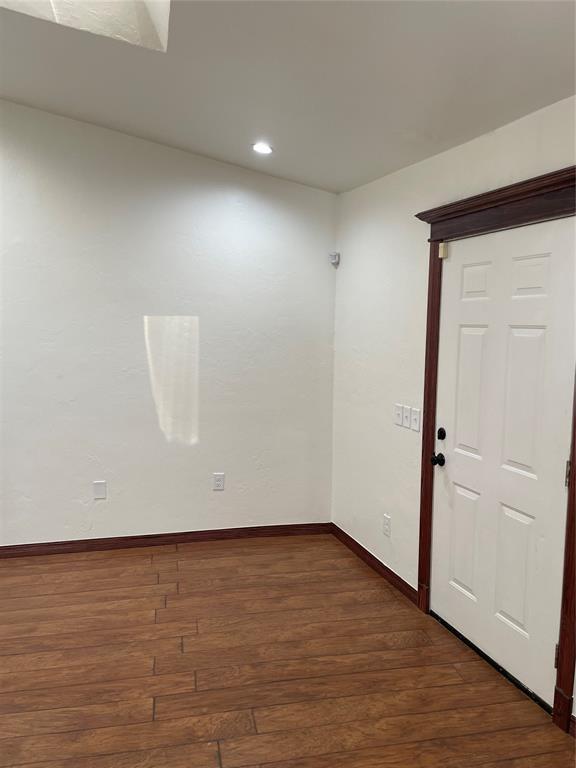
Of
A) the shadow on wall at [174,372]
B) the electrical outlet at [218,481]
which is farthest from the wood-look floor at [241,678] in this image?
the shadow on wall at [174,372]

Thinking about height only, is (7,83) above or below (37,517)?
above

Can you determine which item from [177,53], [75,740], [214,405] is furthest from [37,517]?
[177,53]

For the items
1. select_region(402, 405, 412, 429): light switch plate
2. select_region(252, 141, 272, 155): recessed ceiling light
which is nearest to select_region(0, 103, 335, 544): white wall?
select_region(252, 141, 272, 155): recessed ceiling light

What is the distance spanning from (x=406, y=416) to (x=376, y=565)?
40.4 inches

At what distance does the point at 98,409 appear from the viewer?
3.80 metres

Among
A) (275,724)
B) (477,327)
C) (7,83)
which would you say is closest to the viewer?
(275,724)

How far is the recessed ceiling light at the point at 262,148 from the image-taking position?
3.32m

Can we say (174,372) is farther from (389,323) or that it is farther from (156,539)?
(389,323)

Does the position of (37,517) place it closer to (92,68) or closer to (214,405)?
(214,405)

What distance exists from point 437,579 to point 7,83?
140 inches

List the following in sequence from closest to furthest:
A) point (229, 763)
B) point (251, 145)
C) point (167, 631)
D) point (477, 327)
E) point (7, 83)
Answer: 1. point (229, 763)
2. point (477, 327)
3. point (167, 631)
4. point (7, 83)
5. point (251, 145)

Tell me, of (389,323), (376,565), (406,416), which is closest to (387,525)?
(376,565)

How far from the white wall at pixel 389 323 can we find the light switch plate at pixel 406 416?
0.04m

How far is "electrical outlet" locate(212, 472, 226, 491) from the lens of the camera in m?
4.05
